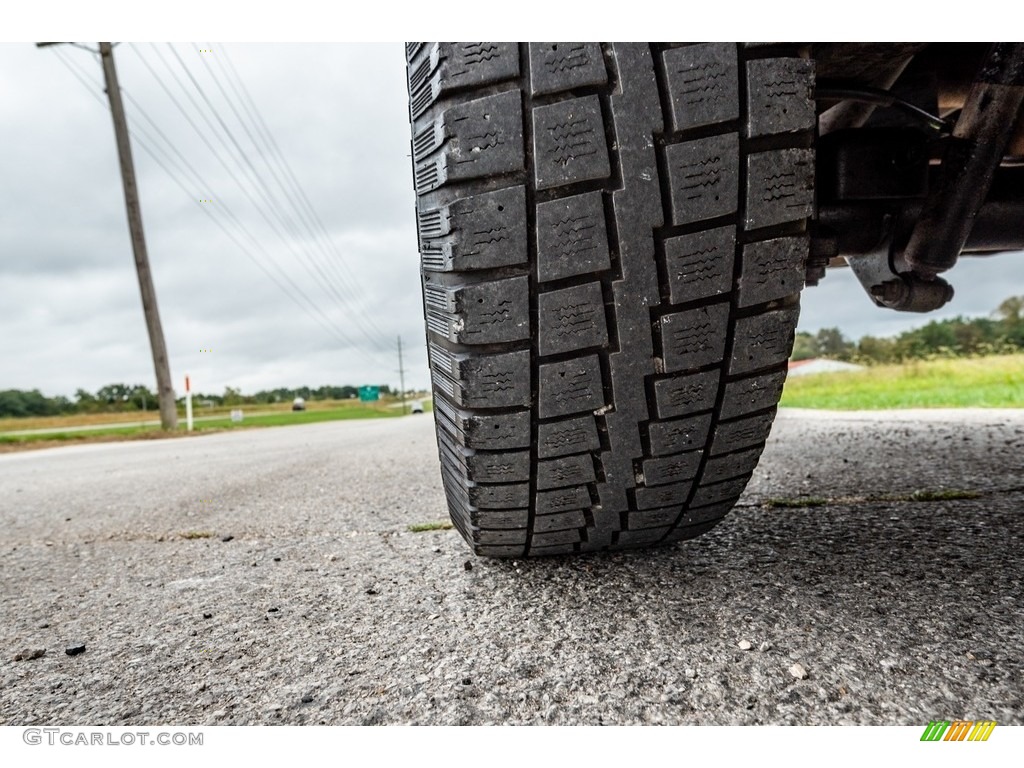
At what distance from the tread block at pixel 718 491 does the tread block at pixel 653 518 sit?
0.11 feet

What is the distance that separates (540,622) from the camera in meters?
0.83

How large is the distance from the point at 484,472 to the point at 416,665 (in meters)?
0.25

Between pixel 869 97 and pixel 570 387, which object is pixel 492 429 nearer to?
pixel 570 387

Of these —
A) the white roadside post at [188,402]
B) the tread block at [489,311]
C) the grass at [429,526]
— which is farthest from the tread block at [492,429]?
the white roadside post at [188,402]

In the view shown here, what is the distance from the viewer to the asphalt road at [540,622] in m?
0.65

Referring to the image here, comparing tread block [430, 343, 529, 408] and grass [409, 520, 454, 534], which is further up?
tread block [430, 343, 529, 408]

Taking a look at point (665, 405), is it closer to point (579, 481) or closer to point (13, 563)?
point (579, 481)

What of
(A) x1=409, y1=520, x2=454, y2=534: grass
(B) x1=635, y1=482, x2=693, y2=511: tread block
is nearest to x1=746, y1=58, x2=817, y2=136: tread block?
(B) x1=635, y1=482, x2=693, y2=511: tread block

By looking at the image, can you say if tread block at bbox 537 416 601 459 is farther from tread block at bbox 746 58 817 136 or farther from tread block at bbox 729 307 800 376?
tread block at bbox 746 58 817 136

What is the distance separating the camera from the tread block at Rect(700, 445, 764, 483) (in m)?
0.86

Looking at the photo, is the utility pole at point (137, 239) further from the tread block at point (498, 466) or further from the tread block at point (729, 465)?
the tread block at point (729, 465)

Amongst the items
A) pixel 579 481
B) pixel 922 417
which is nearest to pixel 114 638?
pixel 579 481
